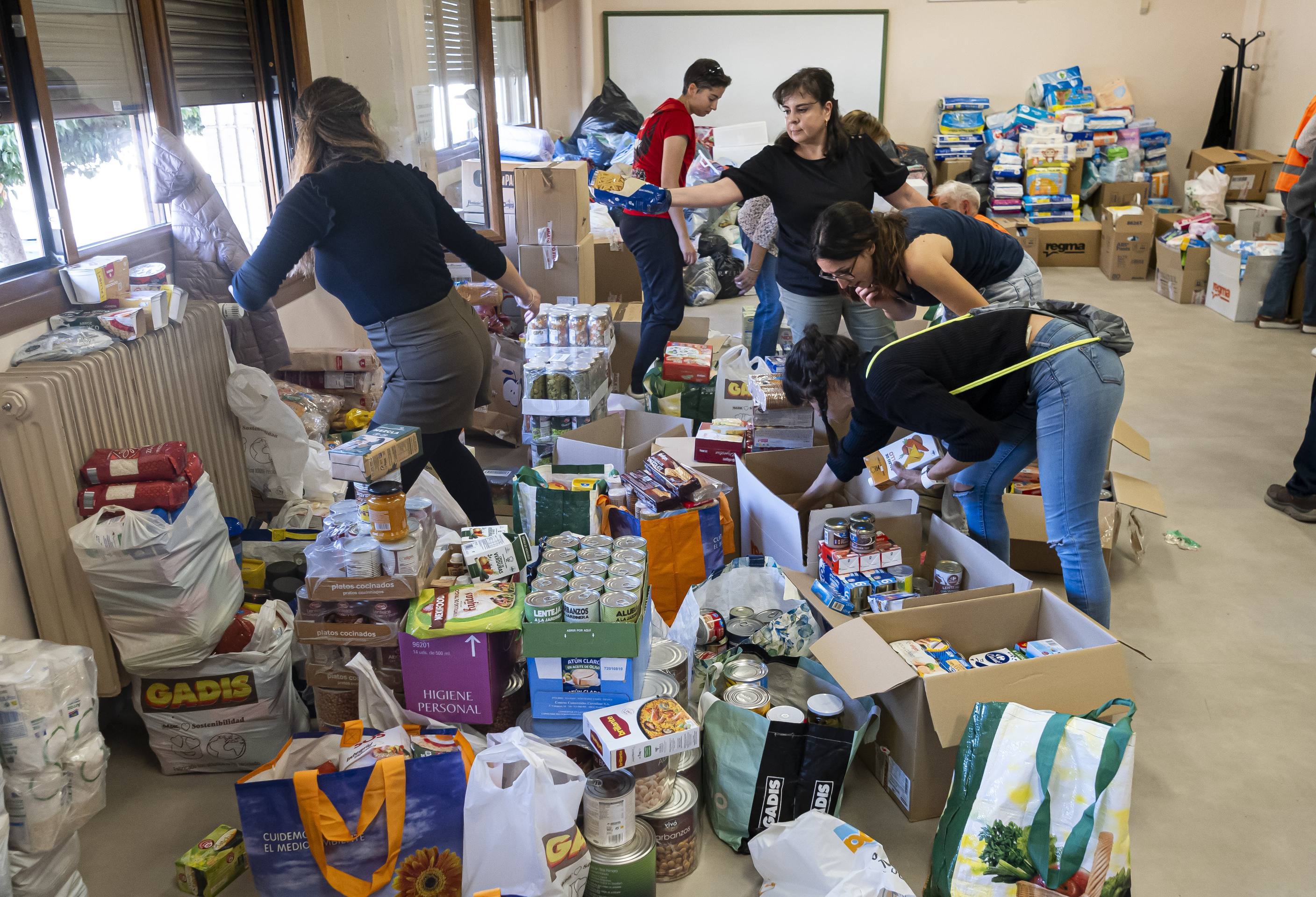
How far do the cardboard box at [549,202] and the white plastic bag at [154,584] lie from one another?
8.95ft

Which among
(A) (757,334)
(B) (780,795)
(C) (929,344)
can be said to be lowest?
(B) (780,795)

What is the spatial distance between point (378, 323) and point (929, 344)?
1.41 meters

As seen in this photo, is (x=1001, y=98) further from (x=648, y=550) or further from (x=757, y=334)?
(x=648, y=550)

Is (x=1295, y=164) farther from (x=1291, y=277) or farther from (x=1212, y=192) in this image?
(x=1212, y=192)

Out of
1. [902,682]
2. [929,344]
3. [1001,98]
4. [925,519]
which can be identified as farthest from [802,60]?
[902,682]

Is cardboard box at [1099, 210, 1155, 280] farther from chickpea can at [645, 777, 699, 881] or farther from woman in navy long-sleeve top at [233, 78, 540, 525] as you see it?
chickpea can at [645, 777, 699, 881]

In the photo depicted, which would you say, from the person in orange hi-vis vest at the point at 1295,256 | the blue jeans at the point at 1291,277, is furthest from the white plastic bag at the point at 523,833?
the blue jeans at the point at 1291,277

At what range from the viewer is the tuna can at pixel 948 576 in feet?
8.17

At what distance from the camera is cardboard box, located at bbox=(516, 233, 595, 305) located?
15.5 ft

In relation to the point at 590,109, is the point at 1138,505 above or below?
below

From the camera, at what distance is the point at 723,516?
2.81m

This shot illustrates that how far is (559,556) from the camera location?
218cm

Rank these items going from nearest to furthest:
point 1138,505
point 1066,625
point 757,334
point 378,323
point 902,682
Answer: point 902,682
point 1066,625
point 378,323
point 1138,505
point 757,334

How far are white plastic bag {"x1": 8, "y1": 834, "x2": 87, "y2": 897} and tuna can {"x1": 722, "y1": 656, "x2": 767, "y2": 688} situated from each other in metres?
1.31
